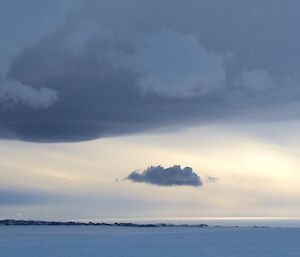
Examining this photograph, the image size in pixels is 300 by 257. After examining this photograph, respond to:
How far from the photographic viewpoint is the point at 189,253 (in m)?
95.2

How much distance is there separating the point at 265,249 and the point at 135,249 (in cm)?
1581

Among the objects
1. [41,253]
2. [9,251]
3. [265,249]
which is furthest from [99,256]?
[265,249]

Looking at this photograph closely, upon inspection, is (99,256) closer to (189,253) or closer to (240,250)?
(189,253)

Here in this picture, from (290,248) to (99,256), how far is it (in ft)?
85.7

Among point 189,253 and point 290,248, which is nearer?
point 189,253

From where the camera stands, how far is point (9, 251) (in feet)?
324

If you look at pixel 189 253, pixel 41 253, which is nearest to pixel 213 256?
pixel 189 253

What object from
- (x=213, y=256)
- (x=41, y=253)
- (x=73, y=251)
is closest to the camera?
(x=213, y=256)

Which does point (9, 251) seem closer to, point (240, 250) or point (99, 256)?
point (99, 256)

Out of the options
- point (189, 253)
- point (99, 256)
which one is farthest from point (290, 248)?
point (99, 256)

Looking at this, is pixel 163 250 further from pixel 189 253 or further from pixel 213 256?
pixel 213 256

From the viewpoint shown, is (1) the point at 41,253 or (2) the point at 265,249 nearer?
(1) the point at 41,253

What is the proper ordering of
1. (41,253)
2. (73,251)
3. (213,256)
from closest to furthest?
1. (213,256)
2. (41,253)
3. (73,251)

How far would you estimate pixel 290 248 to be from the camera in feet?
337
